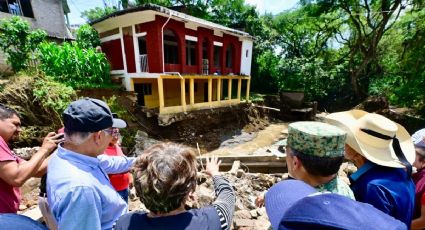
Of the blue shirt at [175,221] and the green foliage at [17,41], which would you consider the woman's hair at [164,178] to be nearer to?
the blue shirt at [175,221]

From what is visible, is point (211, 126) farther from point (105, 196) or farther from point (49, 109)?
point (105, 196)

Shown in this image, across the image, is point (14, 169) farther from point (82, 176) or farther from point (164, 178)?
point (164, 178)

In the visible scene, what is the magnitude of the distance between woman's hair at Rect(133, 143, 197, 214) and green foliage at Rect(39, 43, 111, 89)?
10302 mm

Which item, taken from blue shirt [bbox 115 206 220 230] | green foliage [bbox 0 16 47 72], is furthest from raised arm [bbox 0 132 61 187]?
green foliage [bbox 0 16 47 72]

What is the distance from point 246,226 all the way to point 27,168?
9.07 feet

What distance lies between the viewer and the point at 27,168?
1875 mm

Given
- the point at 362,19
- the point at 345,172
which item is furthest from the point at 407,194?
the point at 362,19

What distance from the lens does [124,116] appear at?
1054cm

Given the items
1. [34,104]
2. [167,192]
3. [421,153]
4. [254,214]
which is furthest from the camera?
[34,104]

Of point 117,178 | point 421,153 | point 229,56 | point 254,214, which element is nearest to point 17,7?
point 229,56

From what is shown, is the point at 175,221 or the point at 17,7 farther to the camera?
the point at 17,7

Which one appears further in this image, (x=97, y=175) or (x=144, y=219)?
(x=97, y=175)

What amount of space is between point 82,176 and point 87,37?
14.0m

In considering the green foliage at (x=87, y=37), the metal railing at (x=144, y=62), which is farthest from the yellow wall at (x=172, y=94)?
the green foliage at (x=87, y=37)
